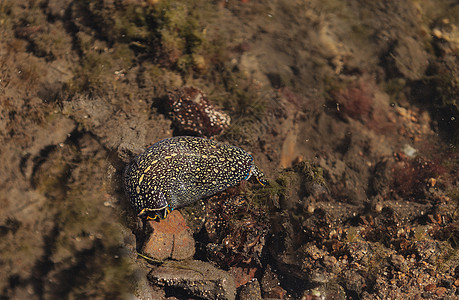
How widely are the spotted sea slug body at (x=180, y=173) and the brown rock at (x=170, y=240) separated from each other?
203 millimetres

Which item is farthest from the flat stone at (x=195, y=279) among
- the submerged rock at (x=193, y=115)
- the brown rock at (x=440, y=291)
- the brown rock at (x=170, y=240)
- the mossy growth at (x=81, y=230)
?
the brown rock at (x=440, y=291)

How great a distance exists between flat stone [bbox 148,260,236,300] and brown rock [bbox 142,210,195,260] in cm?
17

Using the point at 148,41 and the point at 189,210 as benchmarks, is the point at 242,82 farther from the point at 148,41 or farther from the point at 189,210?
the point at 189,210

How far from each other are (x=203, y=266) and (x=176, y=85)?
11.2ft

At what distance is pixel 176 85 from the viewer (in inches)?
240

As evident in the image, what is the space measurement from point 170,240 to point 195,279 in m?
0.72

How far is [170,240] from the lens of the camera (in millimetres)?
4992

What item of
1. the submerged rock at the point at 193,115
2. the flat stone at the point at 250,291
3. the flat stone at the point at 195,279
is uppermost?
the submerged rock at the point at 193,115

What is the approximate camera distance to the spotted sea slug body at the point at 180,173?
4.73 meters

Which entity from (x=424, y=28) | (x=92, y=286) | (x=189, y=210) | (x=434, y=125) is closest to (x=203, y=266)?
(x=189, y=210)

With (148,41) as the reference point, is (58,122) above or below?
below

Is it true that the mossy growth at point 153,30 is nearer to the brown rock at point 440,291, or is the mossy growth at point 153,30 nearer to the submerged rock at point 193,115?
the submerged rock at point 193,115

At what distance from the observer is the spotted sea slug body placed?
15.5 feet

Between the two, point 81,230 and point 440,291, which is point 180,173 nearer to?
point 81,230
